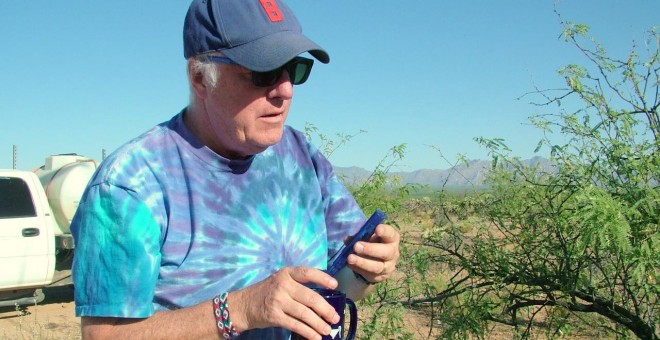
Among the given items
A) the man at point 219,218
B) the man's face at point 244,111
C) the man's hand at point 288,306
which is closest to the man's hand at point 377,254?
the man at point 219,218

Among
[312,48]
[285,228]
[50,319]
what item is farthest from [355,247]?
[50,319]

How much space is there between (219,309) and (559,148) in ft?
9.88

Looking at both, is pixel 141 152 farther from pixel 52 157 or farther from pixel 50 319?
pixel 52 157

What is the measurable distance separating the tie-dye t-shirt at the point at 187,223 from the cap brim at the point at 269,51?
0.24 meters

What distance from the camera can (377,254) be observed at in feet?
5.02

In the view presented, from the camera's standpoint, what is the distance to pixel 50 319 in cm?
824

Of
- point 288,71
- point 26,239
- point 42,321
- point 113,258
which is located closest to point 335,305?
point 113,258

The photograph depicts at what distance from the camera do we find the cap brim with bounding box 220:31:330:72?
1490mm

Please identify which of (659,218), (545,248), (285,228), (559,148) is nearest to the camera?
(285,228)

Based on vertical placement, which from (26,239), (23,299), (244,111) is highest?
(244,111)

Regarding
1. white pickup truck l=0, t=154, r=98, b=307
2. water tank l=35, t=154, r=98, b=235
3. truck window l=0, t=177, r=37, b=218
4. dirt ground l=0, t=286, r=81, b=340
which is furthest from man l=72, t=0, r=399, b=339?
water tank l=35, t=154, r=98, b=235

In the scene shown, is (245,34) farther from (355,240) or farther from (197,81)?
(355,240)

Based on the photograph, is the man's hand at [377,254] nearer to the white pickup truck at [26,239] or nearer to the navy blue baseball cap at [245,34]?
the navy blue baseball cap at [245,34]

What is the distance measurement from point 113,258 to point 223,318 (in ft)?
0.86
